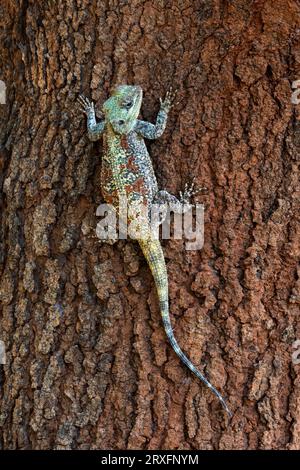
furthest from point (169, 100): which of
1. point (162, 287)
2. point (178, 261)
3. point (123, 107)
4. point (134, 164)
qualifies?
point (162, 287)

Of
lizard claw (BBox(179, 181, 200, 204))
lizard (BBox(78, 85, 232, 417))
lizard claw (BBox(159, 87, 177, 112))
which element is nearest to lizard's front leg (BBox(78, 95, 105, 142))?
lizard (BBox(78, 85, 232, 417))

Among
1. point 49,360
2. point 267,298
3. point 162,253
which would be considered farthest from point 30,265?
point 267,298

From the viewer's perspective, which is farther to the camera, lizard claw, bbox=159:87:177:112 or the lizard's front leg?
the lizard's front leg

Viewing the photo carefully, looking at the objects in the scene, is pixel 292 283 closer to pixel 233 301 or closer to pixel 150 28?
pixel 233 301

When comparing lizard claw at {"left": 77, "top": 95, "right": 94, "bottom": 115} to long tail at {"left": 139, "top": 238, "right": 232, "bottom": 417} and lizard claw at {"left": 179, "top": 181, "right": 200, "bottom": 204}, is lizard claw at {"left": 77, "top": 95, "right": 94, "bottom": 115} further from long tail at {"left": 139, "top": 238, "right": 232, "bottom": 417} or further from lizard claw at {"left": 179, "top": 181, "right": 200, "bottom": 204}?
long tail at {"left": 139, "top": 238, "right": 232, "bottom": 417}

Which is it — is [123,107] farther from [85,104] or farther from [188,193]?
[188,193]
